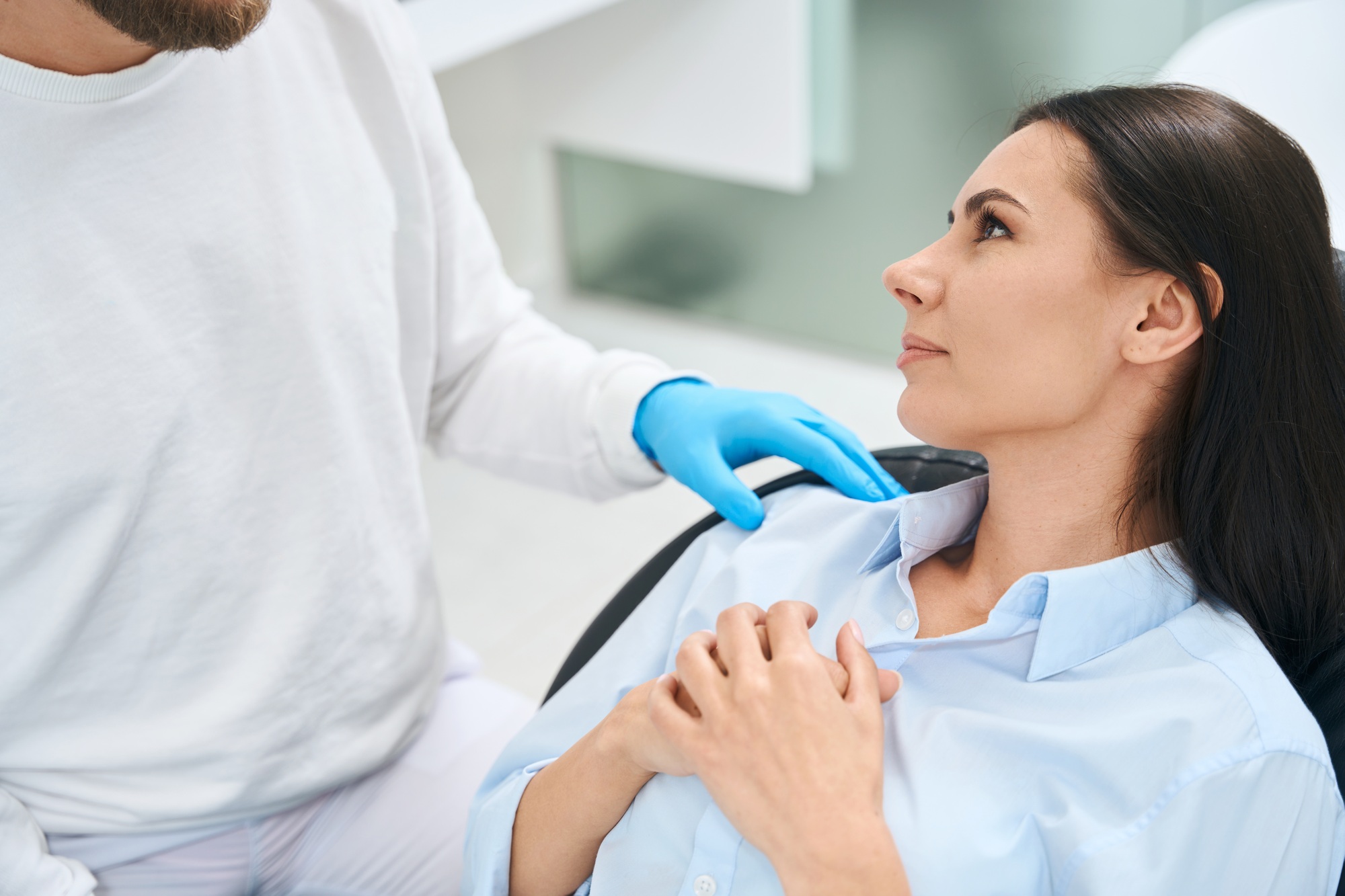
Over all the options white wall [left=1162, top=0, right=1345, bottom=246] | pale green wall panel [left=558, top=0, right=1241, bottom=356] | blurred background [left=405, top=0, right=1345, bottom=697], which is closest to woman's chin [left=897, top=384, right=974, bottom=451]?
white wall [left=1162, top=0, right=1345, bottom=246]

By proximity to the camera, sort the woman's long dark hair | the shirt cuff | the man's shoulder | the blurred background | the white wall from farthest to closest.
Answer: the blurred background, the white wall, the shirt cuff, the man's shoulder, the woman's long dark hair

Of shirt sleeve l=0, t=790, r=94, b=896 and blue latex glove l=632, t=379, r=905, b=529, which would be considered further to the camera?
blue latex glove l=632, t=379, r=905, b=529

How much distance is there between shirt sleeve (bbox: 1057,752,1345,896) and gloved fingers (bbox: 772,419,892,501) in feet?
1.42

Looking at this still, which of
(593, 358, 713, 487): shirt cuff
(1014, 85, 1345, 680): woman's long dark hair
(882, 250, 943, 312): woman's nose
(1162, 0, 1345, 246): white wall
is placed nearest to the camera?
(1014, 85, 1345, 680): woman's long dark hair

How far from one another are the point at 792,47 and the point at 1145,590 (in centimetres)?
182

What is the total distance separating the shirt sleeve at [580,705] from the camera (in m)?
1.04

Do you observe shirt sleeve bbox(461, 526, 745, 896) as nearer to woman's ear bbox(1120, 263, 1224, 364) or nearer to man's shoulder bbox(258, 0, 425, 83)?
woman's ear bbox(1120, 263, 1224, 364)

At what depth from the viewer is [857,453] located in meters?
1.20

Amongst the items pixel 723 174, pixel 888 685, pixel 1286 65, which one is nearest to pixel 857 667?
pixel 888 685

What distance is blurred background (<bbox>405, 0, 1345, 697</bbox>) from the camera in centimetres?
239

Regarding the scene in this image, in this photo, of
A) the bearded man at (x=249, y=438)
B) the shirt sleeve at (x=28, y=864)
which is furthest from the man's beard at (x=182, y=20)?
the shirt sleeve at (x=28, y=864)

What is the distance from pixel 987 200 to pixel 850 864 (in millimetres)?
516

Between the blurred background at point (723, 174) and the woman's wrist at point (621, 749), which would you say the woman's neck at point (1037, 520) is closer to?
the woman's wrist at point (621, 749)

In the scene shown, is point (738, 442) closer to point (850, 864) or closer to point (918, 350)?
point (918, 350)
